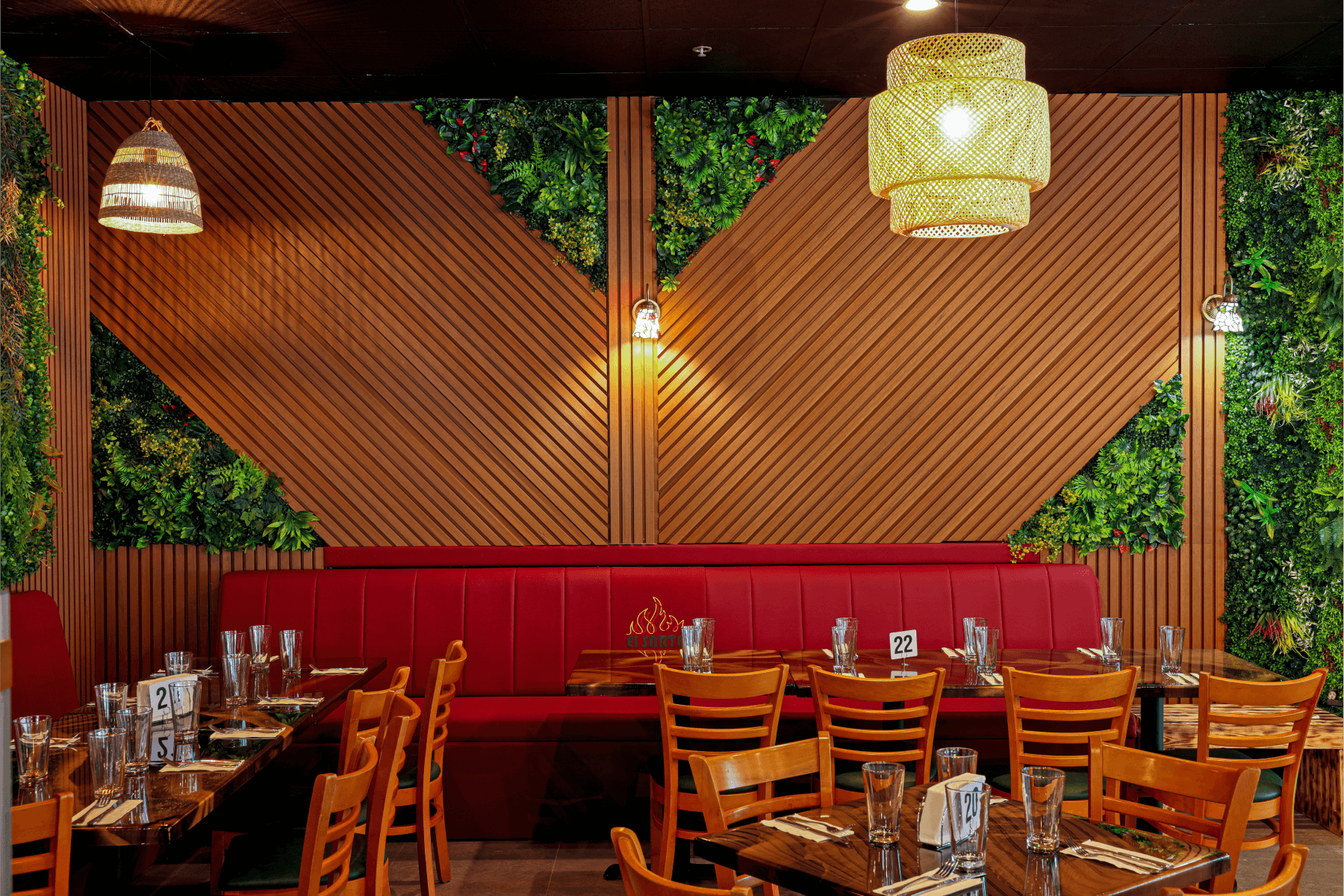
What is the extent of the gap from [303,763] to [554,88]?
372 cm

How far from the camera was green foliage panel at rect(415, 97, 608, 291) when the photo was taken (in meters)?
5.84

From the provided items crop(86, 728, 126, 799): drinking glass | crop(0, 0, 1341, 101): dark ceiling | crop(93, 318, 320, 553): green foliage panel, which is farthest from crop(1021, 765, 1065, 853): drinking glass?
crop(93, 318, 320, 553): green foliage panel

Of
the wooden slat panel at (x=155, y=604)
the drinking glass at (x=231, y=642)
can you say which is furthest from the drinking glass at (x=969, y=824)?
the wooden slat panel at (x=155, y=604)

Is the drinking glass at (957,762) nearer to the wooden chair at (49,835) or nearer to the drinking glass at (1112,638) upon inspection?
the wooden chair at (49,835)

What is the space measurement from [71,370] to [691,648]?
3.64 metres

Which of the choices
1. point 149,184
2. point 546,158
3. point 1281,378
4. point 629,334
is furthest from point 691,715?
point 1281,378

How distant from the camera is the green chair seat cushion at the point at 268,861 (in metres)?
3.05

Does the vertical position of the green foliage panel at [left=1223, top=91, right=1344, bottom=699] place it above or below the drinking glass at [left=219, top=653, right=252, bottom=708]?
above

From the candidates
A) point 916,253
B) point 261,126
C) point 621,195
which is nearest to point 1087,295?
point 916,253

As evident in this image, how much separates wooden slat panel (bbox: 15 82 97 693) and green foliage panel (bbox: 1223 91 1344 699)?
244 inches

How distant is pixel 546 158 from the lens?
19.2ft

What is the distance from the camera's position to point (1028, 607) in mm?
5621

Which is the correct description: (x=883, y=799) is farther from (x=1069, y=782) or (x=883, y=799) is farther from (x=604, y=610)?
(x=604, y=610)

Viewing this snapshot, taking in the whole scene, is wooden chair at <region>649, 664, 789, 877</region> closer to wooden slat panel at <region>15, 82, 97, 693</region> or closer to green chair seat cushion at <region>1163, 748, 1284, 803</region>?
green chair seat cushion at <region>1163, 748, 1284, 803</region>
